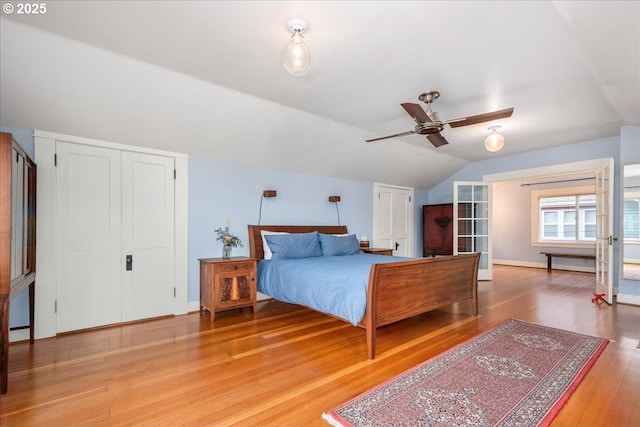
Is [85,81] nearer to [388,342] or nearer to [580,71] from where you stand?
[388,342]

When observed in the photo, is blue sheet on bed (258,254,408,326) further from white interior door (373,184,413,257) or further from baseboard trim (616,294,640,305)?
baseboard trim (616,294,640,305)

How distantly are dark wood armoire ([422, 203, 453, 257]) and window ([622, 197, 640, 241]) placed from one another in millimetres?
2787

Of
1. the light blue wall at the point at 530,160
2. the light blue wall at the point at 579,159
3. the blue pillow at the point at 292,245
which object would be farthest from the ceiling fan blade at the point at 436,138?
the light blue wall at the point at 530,160

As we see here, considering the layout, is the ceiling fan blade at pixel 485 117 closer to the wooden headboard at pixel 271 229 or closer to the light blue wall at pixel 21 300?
the wooden headboard at pixel 271 229

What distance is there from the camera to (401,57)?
2586 mm

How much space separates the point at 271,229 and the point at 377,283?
2.36 meters

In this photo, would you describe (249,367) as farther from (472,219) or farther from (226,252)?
(472,219)

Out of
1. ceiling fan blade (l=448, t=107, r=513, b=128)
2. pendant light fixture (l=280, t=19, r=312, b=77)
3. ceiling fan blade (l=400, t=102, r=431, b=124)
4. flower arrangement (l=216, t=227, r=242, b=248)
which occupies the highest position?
pendant light fixture (l=280, t=19, r=312, b=77)

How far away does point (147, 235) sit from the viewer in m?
3.76

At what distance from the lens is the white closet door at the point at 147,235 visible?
363 centimetres

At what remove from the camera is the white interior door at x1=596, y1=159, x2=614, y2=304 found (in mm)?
4457

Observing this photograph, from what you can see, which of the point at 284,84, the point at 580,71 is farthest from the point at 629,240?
the point at 284,84

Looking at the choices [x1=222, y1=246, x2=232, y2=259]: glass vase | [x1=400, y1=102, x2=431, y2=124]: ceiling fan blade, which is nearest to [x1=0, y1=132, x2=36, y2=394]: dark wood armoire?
[x1=222, y1=246, x2=232, y2=259]: glass vase

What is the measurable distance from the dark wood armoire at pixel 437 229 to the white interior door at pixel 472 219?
403 mm
